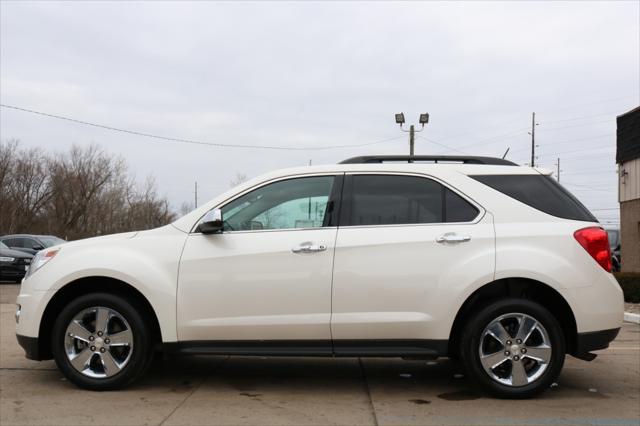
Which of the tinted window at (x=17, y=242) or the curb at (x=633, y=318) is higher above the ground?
the tinted window at (x=17, y=242)

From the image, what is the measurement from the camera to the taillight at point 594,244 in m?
4.57

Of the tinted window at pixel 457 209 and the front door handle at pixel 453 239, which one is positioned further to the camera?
the tinted window at pixel 457 209

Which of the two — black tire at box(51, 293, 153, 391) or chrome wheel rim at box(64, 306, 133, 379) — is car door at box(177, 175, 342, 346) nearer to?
black tire at box(51, 293, 153, 391)

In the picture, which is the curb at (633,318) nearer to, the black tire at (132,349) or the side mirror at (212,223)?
the side mirror at (212,223)

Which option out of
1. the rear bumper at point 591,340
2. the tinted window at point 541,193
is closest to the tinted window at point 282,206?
the tinted window at point 541,193

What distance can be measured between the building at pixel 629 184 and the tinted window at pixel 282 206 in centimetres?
1343

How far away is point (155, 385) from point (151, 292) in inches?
34.8

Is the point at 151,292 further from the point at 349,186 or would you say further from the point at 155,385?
the point at 349,186

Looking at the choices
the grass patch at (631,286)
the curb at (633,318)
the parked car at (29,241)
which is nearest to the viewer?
the curb at (633,318)

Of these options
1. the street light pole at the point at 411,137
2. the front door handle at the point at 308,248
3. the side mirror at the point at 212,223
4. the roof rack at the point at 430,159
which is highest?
the street light pole at the point at 411,137

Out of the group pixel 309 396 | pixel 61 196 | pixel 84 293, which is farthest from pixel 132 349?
pixel 61 196

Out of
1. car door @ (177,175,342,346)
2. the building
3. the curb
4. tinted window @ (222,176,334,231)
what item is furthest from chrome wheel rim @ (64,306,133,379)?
the building

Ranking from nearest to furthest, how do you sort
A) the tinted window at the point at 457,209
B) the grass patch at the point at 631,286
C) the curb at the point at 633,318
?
1. the tinted window at the point at 457,209
2. the curb at the point at 633,318
3. the grass patch at the point at 631,286

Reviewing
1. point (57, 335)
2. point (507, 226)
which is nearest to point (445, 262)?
point (507, 226)
